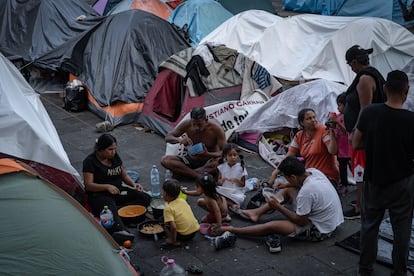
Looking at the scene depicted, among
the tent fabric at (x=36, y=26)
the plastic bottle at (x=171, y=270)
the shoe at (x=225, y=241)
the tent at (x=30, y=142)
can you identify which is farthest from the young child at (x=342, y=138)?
the tent fabric at (x=36, y=26)

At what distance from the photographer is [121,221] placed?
602 cm

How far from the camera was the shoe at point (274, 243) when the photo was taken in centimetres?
559

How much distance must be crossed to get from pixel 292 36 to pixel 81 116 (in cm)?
419

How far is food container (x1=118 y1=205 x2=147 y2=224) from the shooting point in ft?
20.4

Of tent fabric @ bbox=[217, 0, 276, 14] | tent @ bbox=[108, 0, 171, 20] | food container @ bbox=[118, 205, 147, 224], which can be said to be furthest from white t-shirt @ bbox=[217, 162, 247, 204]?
tent fabric @ bbox=[217, 0, 276, 14]

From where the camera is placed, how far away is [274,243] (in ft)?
18.4

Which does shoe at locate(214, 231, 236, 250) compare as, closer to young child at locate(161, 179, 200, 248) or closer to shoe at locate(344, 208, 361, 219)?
young child at locate(161, 179, 200, 248)

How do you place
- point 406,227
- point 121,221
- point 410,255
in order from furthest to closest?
point 121,221 < point 410,255 < point 406,227

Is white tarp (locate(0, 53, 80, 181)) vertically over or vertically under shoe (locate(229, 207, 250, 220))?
over

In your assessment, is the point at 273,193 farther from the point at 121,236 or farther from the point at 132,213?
the point at 121,236

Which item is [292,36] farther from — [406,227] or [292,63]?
[406,227]

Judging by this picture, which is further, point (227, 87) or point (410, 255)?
point (227, 87)

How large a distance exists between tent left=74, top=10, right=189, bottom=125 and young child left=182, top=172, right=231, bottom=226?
3821 millimetres

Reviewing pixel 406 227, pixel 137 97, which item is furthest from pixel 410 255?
pixel 137 97
